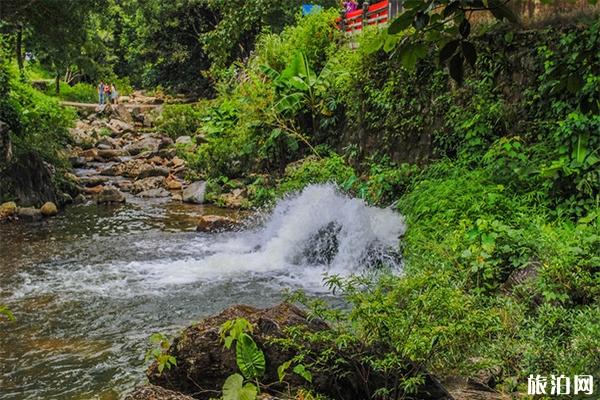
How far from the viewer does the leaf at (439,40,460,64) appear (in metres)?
2.01

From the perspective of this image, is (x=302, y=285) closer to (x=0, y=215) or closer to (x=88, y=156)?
(x=0, y=215)

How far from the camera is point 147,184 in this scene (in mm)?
19328

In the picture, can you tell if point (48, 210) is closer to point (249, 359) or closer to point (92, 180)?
point (92, 180)

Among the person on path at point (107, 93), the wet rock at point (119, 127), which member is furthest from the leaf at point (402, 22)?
the person on path at point (107, 93)

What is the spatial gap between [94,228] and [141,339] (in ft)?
24.5

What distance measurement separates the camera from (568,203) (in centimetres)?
767

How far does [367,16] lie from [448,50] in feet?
51.7

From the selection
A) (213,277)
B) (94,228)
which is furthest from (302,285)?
(94,228)

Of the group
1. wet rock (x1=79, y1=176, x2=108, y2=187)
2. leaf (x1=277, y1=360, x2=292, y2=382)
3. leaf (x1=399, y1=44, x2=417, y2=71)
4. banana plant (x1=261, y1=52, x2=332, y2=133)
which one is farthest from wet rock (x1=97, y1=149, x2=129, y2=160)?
leaf (x1=399, y1=44, x2=417, y2=71)

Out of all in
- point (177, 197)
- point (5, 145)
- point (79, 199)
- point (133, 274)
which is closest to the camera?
point (133, 274)

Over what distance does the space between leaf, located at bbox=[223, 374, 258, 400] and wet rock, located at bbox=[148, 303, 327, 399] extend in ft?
1.63

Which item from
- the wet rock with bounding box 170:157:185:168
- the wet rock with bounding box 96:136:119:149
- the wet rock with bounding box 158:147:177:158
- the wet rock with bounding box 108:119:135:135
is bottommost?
the wet rock with bounding box 170:157:185:168

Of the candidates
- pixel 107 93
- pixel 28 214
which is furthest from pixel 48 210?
pixel 107 93

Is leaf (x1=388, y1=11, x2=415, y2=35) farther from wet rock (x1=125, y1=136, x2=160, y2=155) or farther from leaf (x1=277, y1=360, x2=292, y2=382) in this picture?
wet rock (x1=125, y1=136, x2=160, y2=155)
